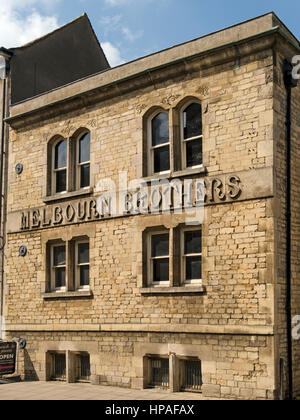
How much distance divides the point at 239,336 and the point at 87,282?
541cm

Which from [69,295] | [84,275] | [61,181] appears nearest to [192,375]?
[69,295]

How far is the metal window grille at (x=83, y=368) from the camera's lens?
657 inches

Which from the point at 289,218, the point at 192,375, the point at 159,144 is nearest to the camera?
the point at 289,218

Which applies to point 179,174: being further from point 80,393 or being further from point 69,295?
point 80,393

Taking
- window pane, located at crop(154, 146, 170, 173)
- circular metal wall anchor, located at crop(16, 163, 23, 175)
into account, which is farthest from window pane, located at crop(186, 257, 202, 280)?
circular metal wall anchor, located at crop(16, 163, 23, 175)

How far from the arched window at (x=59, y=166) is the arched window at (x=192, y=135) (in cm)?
448

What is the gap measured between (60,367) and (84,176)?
5.84 metres

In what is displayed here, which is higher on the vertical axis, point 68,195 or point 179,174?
point 179,174

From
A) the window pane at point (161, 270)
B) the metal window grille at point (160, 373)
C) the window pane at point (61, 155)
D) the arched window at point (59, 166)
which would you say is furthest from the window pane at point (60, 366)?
the window pane at point (61, 155)

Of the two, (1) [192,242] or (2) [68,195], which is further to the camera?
(2) [68,195]

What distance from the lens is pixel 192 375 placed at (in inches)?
569

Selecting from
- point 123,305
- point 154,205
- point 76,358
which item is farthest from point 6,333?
point 154,205

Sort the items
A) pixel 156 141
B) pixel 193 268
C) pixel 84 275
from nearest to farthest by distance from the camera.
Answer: pixel 193 268 → pixel 156 141 → pixel 84 275

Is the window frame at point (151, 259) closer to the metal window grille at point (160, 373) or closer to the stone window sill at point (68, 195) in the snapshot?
the metal window grille at point (160, 373)
